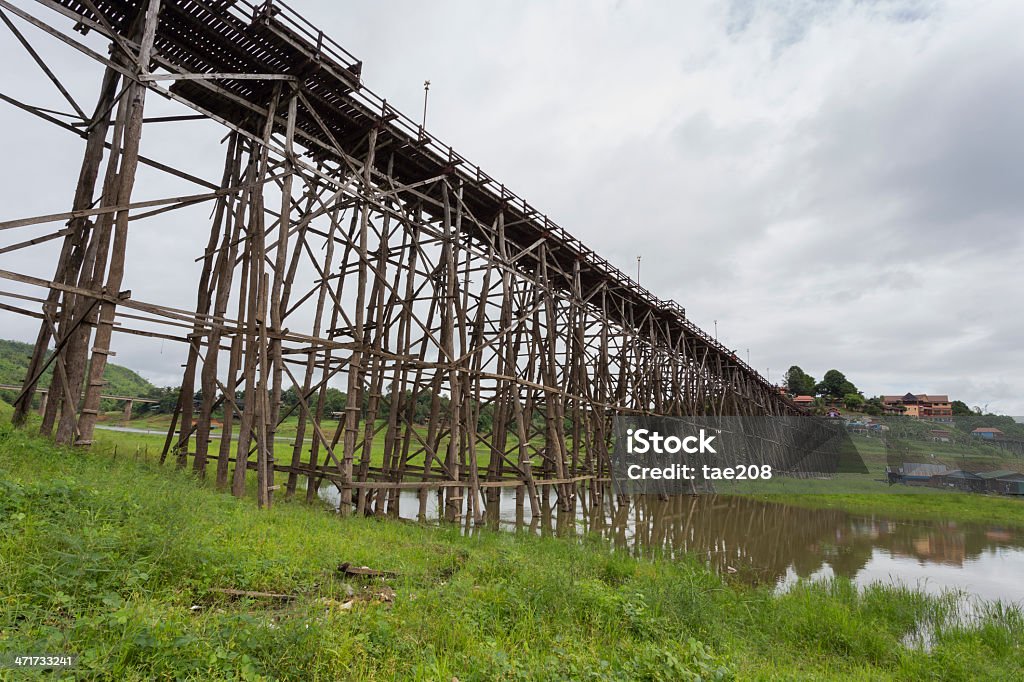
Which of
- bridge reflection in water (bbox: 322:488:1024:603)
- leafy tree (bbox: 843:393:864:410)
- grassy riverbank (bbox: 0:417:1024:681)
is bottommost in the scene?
bridge reflection in water (bbox: 322:488:1024:603)

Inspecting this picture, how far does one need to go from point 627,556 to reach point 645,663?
16.0 feet

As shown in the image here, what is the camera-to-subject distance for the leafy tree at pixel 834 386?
86.1 m

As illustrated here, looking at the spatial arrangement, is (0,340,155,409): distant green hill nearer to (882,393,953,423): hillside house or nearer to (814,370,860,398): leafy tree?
(814,370,860,398): leafy tree

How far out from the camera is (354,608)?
4.10m

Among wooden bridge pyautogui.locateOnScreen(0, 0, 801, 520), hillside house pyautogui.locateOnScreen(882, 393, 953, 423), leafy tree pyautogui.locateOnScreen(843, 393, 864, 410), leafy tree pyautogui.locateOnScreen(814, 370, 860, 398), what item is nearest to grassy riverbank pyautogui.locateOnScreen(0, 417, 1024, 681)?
wooden bridge pyautogui.locateOnScreen(0, 0, 801, 520)

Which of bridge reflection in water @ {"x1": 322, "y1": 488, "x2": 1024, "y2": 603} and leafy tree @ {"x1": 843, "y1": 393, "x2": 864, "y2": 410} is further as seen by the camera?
leafy tree @ {"x1": 843, "y1": 393, "x2": 864, "y2": 410}

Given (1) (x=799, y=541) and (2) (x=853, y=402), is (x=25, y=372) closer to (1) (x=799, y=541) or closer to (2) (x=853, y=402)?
(1) (x=799, y=541)

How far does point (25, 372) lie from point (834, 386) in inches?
3947

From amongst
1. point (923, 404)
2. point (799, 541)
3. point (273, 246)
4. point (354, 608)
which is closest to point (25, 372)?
point (273, 246)

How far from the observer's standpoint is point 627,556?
8.87 meters

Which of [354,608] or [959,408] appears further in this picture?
[959,408]

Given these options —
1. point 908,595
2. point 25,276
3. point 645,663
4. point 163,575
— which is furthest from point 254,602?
point 908,595

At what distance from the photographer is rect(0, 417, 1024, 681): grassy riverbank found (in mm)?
3117

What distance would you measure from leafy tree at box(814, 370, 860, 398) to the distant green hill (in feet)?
309
